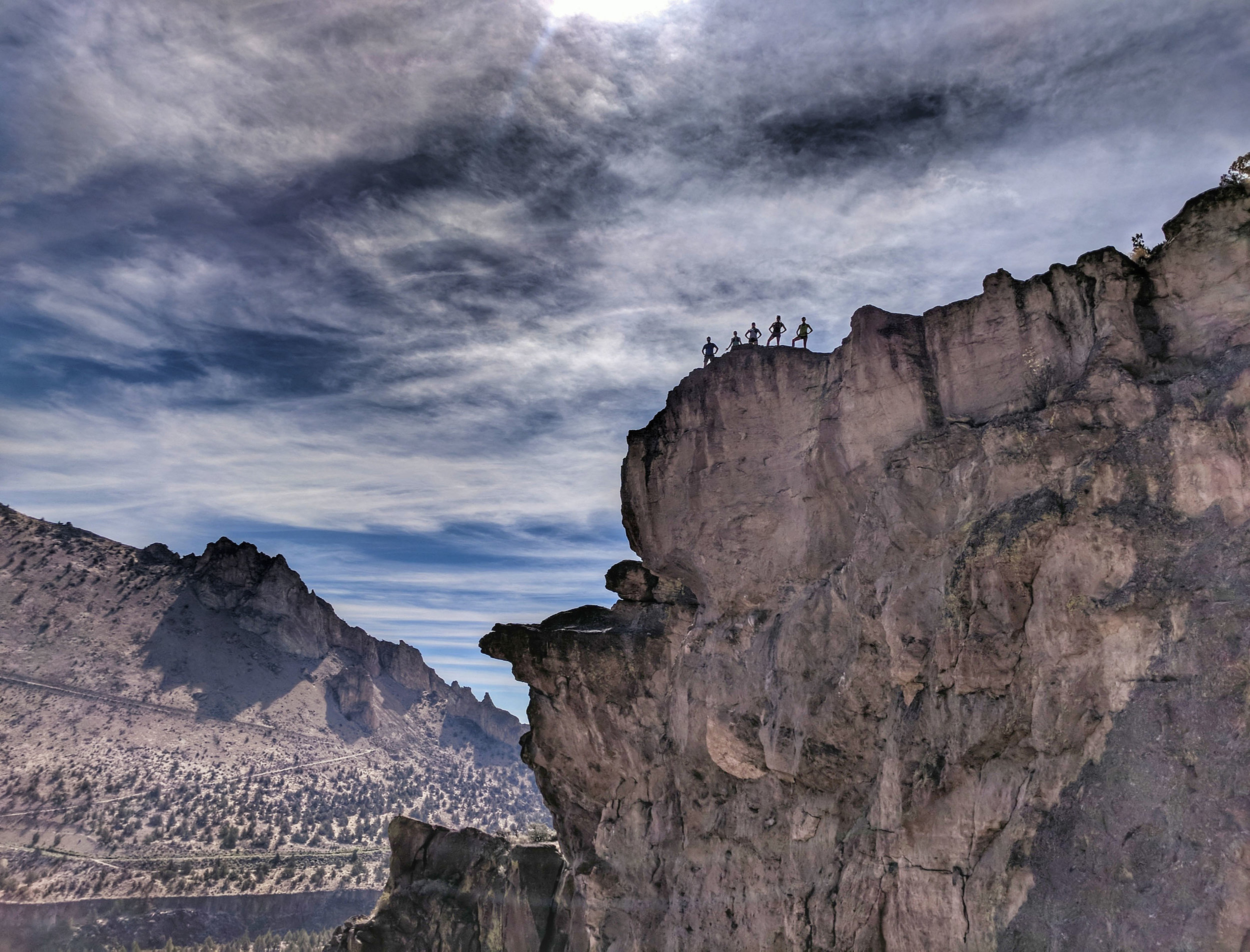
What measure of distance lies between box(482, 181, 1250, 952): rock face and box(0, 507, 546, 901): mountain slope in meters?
62.9

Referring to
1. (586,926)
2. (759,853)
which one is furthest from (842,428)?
(586,926)

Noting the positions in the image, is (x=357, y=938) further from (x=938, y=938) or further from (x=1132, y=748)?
(x=1132, y=748)

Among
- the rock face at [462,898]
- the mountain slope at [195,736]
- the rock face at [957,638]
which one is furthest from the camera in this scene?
the mountain slope at [195,736]

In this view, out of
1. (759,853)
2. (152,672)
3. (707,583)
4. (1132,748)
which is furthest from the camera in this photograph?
(152,672)

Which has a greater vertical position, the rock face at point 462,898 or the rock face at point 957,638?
the rock face at point 957,638

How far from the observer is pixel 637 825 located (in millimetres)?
24469

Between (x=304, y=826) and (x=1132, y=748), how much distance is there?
90393 mm

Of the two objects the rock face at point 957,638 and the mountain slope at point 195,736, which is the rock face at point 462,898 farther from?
the mountain slope at point 195,736

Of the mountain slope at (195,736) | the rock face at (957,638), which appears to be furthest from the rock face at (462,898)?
the mountain slope at (195,736)

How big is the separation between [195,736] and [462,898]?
72497 mm

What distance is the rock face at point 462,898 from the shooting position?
31016 millimetres

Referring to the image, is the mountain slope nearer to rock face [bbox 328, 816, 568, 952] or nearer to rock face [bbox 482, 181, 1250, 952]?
rock face [bbox 328, 816, 568, 952]

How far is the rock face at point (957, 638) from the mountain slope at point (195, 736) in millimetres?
62918

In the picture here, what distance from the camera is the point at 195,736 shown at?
304ft
